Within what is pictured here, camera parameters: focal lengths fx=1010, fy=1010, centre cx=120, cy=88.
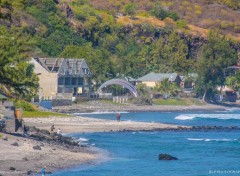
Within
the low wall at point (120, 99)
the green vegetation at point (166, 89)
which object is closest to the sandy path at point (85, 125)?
the low wall at point (120, 99)

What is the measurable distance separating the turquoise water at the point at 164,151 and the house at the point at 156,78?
6788cm

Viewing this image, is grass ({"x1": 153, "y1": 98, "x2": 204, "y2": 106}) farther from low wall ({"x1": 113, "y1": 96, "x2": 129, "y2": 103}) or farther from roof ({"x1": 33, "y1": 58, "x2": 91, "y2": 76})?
roof ({"x1": 33, "y1": 58, "x2": 91, "y2": 76})

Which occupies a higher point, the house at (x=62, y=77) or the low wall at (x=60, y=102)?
the house at (x=62, y=77)

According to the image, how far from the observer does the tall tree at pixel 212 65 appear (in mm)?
161625

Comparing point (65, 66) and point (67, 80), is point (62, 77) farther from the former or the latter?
point (67, 80)

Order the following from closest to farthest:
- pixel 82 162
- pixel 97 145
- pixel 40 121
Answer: pixel 82 162
pixel 97 145
pixel 40 121

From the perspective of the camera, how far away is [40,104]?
112 meters

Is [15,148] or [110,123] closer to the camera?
[15,148]

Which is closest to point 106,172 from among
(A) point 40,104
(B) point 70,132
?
(B) point 70,132

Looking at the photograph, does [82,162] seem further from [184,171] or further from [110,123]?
[110,123]

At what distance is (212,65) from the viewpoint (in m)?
167

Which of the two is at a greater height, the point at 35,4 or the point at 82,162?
the point at 35,4

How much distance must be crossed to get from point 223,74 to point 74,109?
5651 centimetres

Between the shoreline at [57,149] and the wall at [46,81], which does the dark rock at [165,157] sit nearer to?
the shoreline at [57,149]
